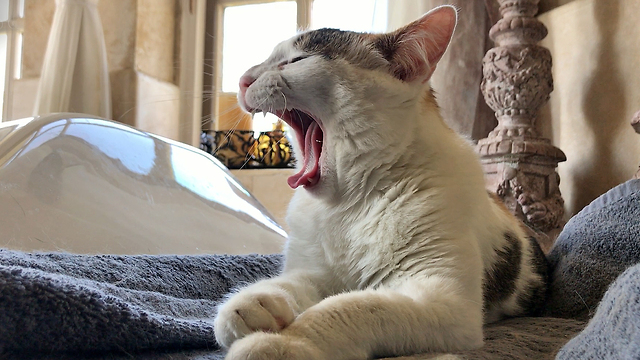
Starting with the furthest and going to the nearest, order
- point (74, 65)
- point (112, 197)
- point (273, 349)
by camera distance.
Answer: point (74, 65) < point (112, 197) < point (273, 349)

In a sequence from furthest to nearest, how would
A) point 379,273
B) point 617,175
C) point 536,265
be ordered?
point 617,175
point 536,265
point 379,273

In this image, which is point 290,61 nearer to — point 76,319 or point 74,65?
point 76,319

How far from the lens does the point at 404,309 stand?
62 centimetres

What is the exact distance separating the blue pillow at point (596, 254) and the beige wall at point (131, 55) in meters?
2.45

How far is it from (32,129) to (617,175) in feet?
5.92

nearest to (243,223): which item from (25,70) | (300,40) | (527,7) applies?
(300,40)

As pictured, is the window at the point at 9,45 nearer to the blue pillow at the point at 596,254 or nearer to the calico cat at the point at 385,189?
the calico cat at the point at 385,189

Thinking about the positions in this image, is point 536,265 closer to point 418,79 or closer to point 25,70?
point 418,79

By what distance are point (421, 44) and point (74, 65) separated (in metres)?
2.34

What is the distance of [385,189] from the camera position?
0.84m

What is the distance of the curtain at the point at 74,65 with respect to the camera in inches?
103

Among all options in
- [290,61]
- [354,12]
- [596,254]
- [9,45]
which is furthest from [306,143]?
[9,45]

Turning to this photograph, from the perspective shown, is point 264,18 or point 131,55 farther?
point 264,18

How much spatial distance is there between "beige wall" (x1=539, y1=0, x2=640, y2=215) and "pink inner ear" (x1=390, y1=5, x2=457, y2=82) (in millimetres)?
1212
